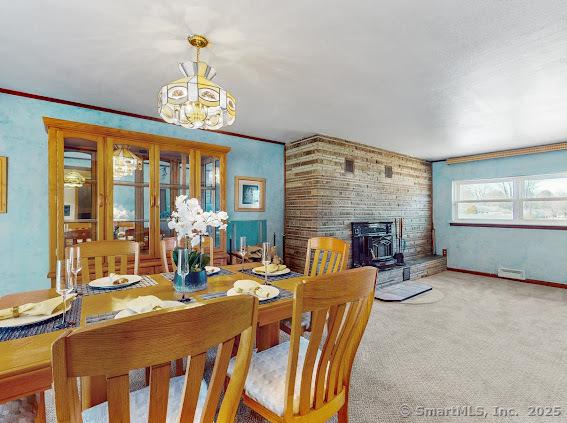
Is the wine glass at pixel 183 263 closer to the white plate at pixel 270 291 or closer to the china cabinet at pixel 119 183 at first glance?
the white plate at pixel 270 291

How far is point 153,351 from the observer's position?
0.60 metres

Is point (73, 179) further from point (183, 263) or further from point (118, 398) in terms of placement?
point (118, 398)

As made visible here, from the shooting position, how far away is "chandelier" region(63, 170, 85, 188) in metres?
2.52

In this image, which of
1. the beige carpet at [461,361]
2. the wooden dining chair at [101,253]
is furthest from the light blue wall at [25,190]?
the beige carpet at [461,361]

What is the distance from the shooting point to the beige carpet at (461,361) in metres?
1.78

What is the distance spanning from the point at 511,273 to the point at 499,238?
62 cm

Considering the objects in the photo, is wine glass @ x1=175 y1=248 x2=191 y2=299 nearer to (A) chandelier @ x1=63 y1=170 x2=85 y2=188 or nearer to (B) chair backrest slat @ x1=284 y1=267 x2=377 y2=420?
(B) chair backrest slat @ x1=284 y1=267 x2=377 y2=420

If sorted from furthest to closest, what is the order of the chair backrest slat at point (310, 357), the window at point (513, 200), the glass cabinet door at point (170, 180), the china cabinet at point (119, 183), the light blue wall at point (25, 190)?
1. the window at point (513, 200)
2. the glass cabinet door at point (170, 180)
3. the light blue wall at point (25, 190)
4. the china cabinet at point (119, 183)
5. the chair backrest slat at point (310, 357)

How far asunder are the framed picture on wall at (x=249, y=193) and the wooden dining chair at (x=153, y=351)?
3.33 meters

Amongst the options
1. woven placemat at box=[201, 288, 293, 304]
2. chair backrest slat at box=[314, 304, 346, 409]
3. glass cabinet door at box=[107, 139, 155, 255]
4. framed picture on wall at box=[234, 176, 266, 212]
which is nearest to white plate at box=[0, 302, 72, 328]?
woven placemat at box=[201, 288, 293, 304]

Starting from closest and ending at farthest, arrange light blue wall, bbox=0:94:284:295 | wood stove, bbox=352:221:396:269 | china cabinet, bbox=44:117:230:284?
china cabinet, bbox=44:117:230:284 < light blue wall, bbox=0:94:284:295 < wood stove, bbox=352:221:396:269

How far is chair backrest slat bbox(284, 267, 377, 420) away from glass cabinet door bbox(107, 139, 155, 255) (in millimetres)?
2312

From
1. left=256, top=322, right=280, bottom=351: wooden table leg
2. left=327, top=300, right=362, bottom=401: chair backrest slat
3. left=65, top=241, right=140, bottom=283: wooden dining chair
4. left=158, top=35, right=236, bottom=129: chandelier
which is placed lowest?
left=256, top=322, right=280, bottom=351: wooden table leg

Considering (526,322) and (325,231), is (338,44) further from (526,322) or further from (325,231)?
(526,322)
